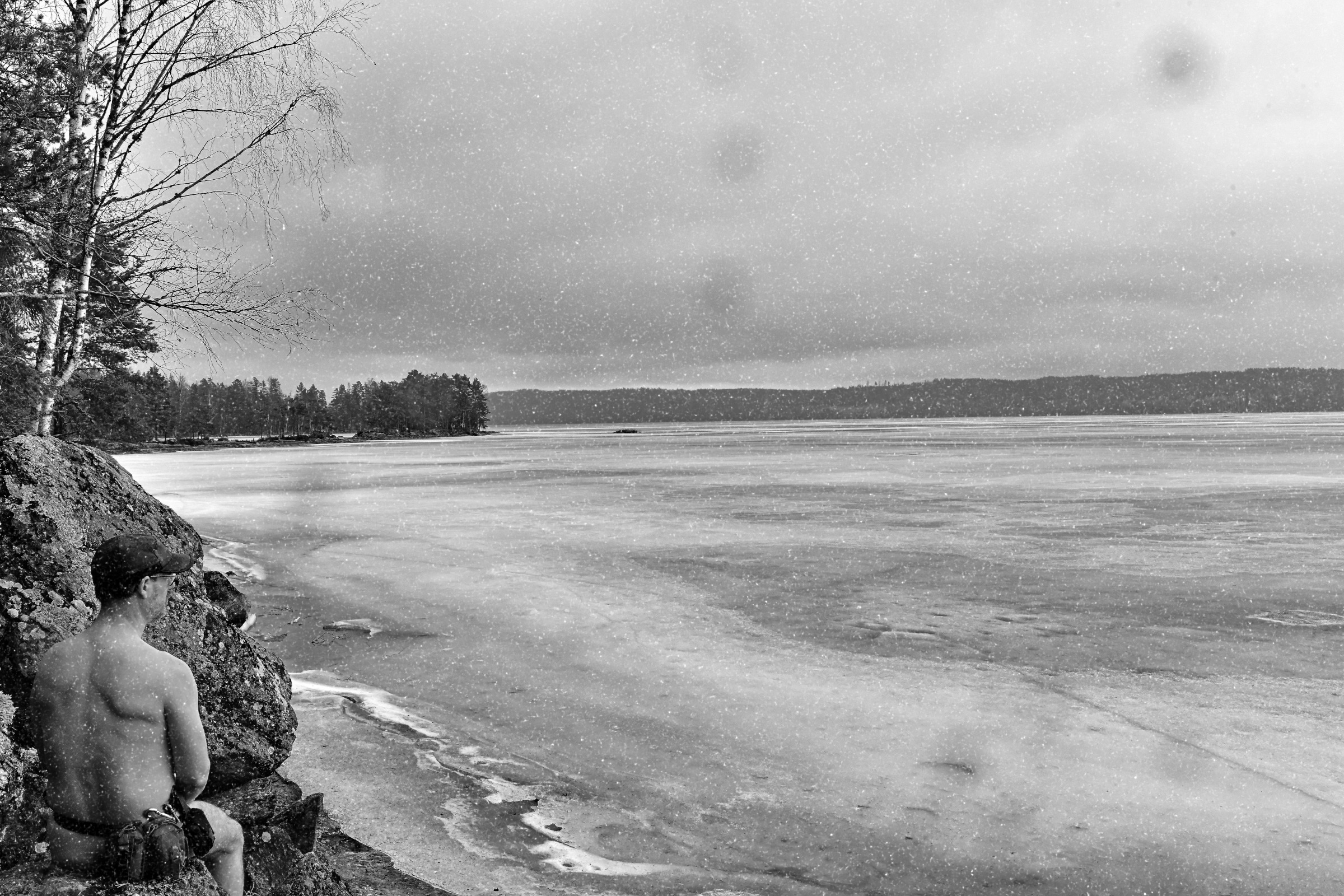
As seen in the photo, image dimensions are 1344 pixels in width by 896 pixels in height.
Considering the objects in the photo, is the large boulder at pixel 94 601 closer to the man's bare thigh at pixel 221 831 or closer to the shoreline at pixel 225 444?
the man's bare thigh at pixel 221 831

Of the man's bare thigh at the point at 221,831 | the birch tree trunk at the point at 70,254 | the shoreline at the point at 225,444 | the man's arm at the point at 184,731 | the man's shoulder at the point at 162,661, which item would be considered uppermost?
the birch tree trunk at the point at 70,254

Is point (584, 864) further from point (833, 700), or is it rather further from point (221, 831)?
point (833, 700)

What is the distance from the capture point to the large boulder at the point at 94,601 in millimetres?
4109

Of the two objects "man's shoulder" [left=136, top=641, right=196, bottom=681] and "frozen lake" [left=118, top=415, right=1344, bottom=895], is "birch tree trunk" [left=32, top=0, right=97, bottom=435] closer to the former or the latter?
"frozen lake" [left=118, top=415, right=1344, bottom=895]

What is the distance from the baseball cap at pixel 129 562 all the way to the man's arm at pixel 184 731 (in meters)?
0.30

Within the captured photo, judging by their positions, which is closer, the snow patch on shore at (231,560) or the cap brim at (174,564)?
the cap brim at (174,564)

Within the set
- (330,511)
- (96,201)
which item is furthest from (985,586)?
(330,511)

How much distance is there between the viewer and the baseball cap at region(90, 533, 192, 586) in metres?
2.75

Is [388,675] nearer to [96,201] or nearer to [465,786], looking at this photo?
[465,786]

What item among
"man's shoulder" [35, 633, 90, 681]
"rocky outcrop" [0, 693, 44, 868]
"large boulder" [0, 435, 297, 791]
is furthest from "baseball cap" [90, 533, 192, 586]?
"large boulder" [0, 435, 297, 791]

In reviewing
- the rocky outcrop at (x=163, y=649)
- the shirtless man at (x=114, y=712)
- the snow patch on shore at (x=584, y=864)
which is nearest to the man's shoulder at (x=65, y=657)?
the shirtless man at (x=114, y=712)

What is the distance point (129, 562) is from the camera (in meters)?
2.77

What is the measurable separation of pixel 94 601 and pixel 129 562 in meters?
2.09

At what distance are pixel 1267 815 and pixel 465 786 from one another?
5.88 metres
